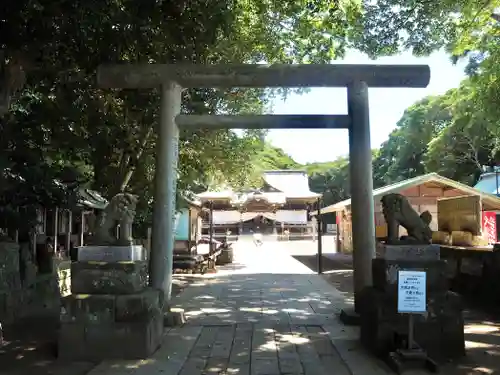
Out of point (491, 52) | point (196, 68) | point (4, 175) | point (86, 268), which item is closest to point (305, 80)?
point (196, 68)

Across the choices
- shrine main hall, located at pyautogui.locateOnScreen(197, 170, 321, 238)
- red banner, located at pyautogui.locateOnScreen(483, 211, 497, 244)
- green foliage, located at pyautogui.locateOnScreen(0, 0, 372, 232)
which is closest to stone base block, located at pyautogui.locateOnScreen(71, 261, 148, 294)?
green foliage, located at pyautogui.locateOnScreen(0, 0, 372, 232)

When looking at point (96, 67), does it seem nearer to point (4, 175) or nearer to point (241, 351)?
point (4, 175)

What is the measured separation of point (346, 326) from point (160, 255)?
3.14 m

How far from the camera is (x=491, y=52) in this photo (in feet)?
40.5

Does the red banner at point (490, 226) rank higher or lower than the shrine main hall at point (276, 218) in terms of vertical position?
lower

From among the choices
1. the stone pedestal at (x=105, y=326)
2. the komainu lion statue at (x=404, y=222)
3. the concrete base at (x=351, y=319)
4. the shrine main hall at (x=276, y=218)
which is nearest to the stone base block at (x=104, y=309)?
the stone pedestal at (x=105, y=326)

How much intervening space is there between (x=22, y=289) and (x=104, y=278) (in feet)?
13.9

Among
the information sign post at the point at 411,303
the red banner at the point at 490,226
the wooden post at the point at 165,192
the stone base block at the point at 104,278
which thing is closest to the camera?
the information sign post at the point at 411,303

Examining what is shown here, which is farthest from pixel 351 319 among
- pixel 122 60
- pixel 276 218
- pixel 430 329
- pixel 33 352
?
pixel 276 218

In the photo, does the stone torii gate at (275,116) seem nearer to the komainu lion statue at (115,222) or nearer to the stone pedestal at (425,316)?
the komainu lion statue at (115,222)

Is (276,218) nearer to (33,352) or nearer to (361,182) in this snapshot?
(361,182)

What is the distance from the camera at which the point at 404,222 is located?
258 inches

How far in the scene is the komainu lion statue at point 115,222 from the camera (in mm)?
6574

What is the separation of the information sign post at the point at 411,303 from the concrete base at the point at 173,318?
3.77 metres
